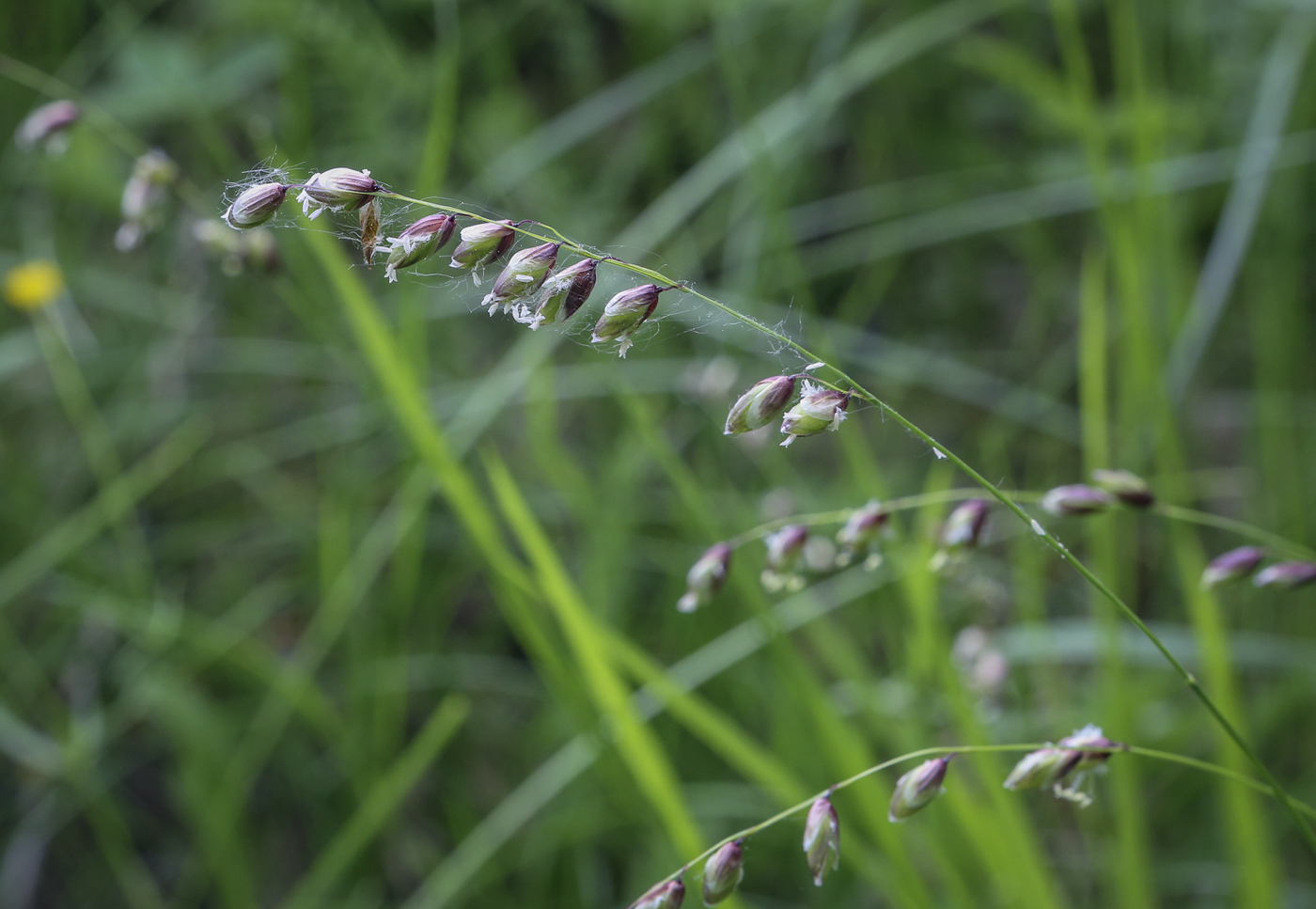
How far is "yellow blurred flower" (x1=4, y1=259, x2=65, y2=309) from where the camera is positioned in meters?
1.49

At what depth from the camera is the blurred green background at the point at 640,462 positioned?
1.03m

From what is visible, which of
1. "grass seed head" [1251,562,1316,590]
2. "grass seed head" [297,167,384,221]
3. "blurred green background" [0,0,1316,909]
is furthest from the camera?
"blurred green background" [0,0,1316,909]

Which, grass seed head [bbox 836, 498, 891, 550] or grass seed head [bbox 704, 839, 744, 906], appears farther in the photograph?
grass seed head [bbox 836, 498, 891, 550]

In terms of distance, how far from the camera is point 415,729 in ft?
5.11

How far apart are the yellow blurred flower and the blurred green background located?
7cm

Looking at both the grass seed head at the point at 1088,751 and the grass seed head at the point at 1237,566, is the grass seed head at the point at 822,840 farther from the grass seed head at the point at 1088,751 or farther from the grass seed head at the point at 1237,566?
the grass seed head at the point at 1237,566

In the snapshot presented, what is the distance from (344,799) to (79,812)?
1.39ft

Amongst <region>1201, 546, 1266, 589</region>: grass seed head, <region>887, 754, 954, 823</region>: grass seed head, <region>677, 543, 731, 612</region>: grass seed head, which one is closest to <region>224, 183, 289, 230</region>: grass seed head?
<region>677, 543, 731, 612</region>: grass seed head

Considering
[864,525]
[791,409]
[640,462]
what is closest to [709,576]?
[864,525]

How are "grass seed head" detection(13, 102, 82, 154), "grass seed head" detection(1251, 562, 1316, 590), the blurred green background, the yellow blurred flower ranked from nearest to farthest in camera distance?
1. "grass seed head" detection(1251, 562, 1316, 590)
2. "grass seed head" detection(13, 102, 82, 154)
3. the blurred green background
4. the yellow blurred flower

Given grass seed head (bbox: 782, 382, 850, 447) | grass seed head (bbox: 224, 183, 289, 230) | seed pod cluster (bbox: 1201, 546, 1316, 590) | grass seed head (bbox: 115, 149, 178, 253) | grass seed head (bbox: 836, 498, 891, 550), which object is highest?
grass seed head (bbox: 224, 183, 289, 230)

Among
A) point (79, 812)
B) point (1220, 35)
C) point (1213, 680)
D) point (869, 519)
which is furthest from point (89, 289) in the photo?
point (1220, 35)

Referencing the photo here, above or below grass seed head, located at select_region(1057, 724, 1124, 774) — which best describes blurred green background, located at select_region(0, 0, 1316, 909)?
below

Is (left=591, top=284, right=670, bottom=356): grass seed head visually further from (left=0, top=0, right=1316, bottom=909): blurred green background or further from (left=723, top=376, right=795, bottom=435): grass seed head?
(left=0, top=0, right=1316, bottom=909): blurred green background
